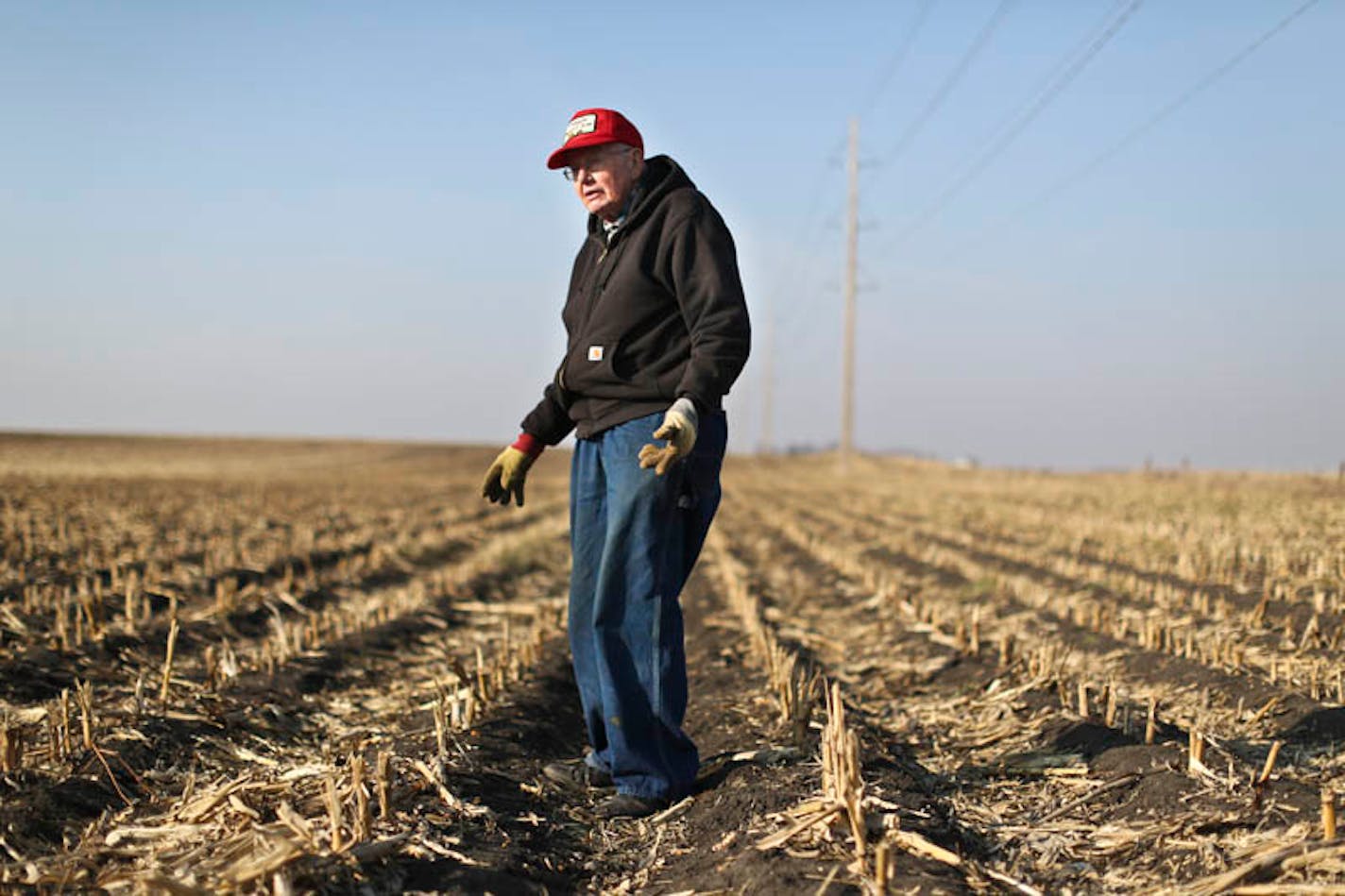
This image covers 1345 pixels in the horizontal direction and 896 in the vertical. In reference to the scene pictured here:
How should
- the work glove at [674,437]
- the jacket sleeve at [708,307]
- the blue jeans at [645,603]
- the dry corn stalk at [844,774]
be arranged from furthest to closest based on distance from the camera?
1. the blue jeans at [645,603]
2. the jacket sleeve at [708,307]
3. the work glove at [674,437]
4. the dry corn stalk at [844,774]

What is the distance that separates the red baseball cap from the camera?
12.6 feet

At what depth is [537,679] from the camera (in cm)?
606

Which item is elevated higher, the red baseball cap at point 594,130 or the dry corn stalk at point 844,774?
the red baseball cap at point 594,130

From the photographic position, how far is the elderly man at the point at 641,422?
149 inches

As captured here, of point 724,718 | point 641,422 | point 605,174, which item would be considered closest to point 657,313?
point 641,422

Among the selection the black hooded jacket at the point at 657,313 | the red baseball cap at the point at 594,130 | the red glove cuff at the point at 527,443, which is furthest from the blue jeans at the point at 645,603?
the red baseball cap at the point at 594,130

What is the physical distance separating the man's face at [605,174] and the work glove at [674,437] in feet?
2.63

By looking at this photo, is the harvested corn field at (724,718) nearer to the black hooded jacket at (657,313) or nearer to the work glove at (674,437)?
the work glove at (674,437)

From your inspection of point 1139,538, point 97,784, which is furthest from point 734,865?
point 1139,538

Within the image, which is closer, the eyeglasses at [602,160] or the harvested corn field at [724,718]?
the harvested corn field at [724,718]

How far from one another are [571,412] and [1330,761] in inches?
119

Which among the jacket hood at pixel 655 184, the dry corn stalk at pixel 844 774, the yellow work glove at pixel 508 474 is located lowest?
the dry corn stalk at pixel 844 774

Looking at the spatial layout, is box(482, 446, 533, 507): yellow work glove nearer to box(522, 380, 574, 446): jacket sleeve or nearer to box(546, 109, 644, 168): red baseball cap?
box(522, 380, 574, 446): jacket sleeve

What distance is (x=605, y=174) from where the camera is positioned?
396 cm
